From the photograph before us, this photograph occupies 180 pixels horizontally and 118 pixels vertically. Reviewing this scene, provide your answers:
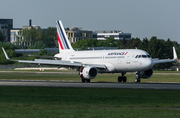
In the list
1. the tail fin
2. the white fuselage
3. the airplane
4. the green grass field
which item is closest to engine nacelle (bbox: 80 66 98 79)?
the airplane

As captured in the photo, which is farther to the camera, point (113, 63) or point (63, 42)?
point (63, 42)

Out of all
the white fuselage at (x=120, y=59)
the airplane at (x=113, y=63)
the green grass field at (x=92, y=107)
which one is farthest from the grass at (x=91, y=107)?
the airplane at (x=113, y=63)

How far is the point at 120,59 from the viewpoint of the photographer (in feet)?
179

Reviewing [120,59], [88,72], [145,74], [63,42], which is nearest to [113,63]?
[120,59]

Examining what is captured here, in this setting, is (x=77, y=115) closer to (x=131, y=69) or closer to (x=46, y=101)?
(x=46, y=101)

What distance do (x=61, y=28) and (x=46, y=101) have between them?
151 feet

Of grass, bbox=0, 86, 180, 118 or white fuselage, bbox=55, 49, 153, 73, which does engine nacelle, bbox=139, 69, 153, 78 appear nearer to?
white fuselage, bbox=55, 49, 153, 73

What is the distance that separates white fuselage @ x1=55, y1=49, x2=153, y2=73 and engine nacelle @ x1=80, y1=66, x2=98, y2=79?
2.55m

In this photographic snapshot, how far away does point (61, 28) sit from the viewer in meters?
72.4

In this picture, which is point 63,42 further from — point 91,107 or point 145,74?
point 91,107

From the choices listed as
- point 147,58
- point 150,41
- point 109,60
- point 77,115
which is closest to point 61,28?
point 109,60

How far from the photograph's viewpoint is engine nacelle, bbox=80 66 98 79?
53344 millimetres

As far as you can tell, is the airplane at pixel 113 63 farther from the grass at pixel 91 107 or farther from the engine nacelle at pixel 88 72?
the grass at pixel 91 107

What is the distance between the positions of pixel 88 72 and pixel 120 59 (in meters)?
4.69
